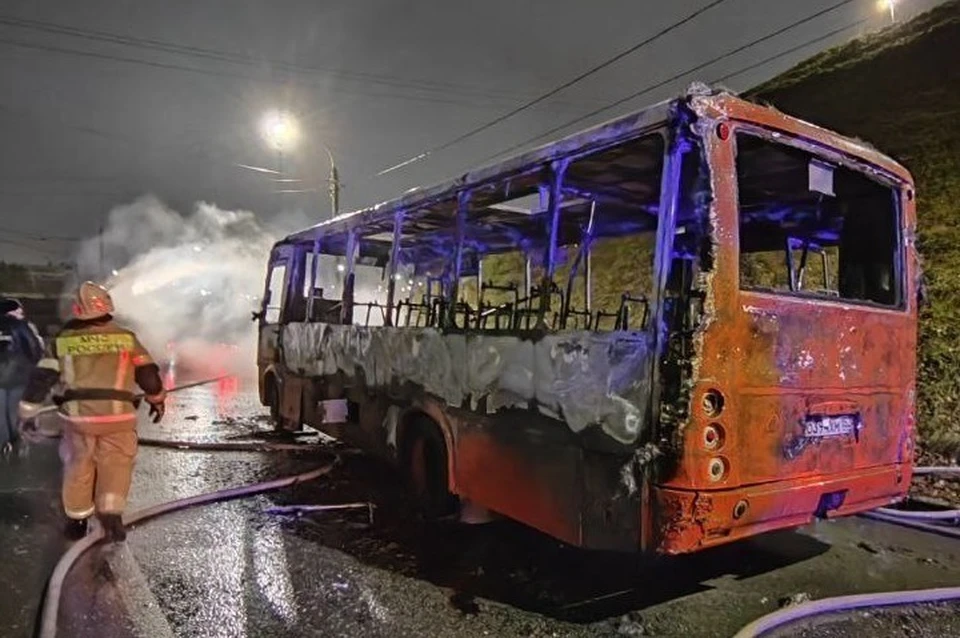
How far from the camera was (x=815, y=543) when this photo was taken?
5.27 metres

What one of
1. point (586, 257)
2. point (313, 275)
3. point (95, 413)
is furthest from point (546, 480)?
point (313, 275)

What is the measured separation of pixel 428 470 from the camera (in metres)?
5.83

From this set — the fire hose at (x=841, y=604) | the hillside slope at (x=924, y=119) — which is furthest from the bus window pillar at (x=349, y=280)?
the fire hose at (x=841, y=604)

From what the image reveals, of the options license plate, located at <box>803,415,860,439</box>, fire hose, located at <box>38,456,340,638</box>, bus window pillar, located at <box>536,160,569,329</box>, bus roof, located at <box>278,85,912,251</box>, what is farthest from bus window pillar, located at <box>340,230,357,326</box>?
license plate, located at <box>803,415,860,439</box>

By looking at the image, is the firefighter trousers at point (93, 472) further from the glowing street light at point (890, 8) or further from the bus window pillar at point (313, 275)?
the glowing street light at point (890, 8)

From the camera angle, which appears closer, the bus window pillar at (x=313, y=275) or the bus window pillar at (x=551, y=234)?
the bus window pillar at (x=551, y=234)

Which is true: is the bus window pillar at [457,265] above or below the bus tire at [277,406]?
above

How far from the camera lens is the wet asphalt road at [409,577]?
367cm

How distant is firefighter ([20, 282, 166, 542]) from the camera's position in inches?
189

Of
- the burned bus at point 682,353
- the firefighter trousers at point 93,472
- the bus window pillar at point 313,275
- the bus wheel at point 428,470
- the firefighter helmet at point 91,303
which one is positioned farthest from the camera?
the bus window pillar at point 313,275

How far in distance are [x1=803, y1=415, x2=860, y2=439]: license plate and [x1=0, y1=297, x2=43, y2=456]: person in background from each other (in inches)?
325

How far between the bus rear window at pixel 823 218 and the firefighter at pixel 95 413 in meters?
4.63

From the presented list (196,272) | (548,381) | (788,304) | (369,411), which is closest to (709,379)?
(788,304)

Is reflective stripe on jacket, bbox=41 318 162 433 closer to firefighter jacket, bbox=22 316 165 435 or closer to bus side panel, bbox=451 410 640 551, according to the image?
firefighter jacket, bbox=22 316 165 435
